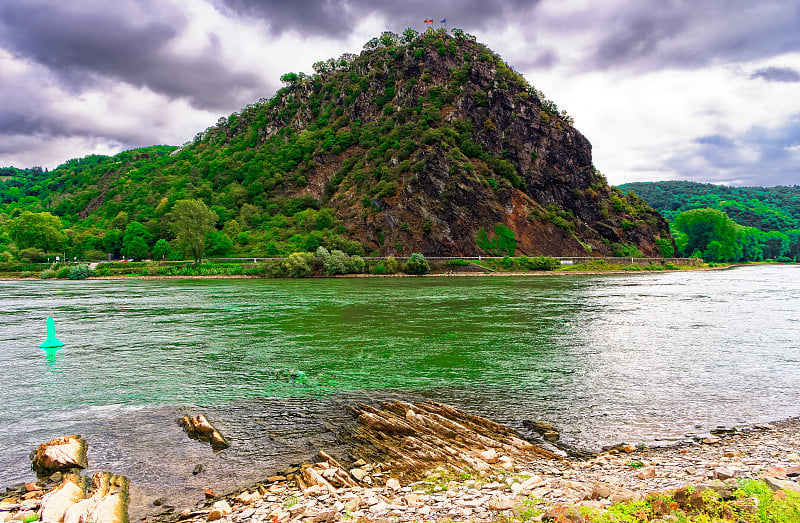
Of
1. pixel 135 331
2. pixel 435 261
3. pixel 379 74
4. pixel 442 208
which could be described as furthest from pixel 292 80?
pixel 135 331

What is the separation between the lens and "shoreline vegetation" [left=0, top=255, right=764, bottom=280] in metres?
95.7

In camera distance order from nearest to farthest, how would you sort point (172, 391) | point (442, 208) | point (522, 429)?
point (522, 429) → point (172, 391) → point (442, 208)

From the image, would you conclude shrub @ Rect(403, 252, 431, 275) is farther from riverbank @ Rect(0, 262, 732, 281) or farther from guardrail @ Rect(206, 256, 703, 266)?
guardrail @ Rect(206, 256, 703, 266)

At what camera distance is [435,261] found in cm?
10688

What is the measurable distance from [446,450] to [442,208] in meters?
105

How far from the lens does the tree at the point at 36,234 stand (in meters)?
111

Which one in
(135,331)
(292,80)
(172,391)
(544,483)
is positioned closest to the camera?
(544,483)

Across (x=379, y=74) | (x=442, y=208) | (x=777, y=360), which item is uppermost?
(x=379, y=74)

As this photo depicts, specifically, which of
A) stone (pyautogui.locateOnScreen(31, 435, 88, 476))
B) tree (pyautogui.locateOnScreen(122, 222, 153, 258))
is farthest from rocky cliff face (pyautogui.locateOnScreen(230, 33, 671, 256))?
stone (pyautogui.locateOnScreen(31, 435, 88, 476))

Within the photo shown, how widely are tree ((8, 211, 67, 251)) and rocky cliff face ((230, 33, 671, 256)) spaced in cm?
6446

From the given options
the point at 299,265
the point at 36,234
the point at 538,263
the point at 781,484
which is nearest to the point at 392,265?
the point at 299,265

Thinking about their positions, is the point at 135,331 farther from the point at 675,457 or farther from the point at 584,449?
the point at 675,457

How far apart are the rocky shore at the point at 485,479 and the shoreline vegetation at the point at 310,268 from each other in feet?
275

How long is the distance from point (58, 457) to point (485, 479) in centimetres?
1103
